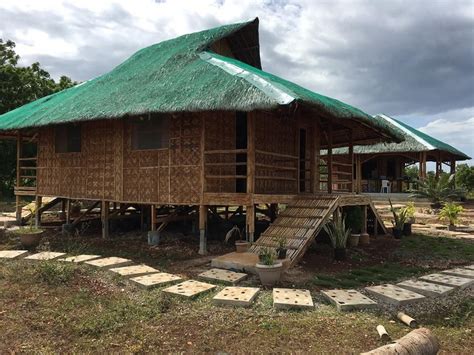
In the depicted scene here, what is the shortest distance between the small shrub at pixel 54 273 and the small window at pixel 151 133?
149 inches

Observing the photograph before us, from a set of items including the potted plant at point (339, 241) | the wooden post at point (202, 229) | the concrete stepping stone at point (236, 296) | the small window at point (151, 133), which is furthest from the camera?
the small window at point (151, 133)

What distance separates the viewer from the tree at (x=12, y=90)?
918 inches

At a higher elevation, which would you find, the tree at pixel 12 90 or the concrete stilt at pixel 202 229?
the tree at pixel 12 90

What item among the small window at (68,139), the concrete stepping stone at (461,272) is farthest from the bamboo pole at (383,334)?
the small window at (68,139)

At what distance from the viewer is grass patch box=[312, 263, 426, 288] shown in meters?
6.22

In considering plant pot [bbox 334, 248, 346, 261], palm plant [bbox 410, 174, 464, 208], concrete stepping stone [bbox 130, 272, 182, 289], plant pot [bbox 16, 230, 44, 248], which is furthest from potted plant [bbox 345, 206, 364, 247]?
palm plant [bbox 410, 174, 464, 208]

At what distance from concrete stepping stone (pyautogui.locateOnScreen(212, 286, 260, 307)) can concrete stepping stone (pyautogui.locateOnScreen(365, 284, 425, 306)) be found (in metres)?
1.69

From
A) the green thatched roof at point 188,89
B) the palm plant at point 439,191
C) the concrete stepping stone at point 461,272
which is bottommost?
the concrete stepping stone at point 461,272

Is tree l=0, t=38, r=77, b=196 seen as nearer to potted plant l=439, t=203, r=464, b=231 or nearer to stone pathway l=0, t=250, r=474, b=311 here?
stone pathway l=0, t=250, r=474, b=311

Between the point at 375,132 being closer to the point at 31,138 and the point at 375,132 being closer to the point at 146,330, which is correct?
the point at 146,330

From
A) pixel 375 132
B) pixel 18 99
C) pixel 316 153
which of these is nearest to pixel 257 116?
pixel 316 153

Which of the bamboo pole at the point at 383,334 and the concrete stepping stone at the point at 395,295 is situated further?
the concrete stepping stone at the point at 395,295

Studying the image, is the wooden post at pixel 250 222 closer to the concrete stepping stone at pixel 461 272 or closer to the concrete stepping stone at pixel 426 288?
the concrete stepping stone at pixel 426 288

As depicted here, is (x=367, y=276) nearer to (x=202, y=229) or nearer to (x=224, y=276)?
(x=224, y=276)
